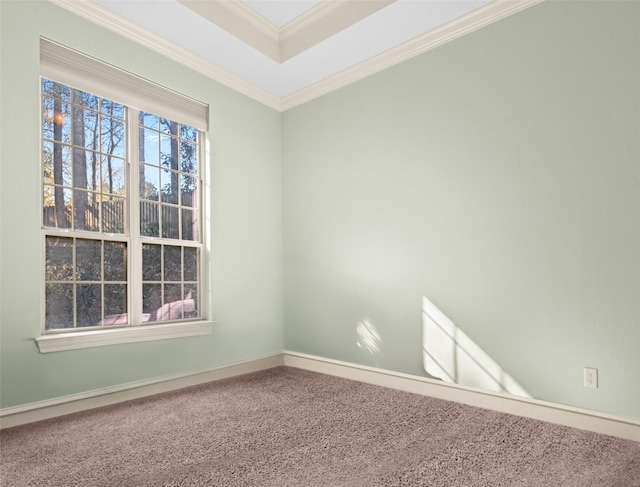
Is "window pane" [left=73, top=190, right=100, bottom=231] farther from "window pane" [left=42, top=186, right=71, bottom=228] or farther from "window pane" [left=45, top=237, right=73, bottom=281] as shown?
"window pane" [left=45, top=237, right=73, bottom=281]

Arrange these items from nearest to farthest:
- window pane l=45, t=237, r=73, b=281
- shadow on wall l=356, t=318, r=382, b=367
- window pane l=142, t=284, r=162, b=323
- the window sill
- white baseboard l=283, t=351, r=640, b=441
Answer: white baseboard l=283, t=351, r=640, b=441
the window sill
window pane l=45, t=237, r=73, b=281
window pane l=142, t=284, r=162, b=323
shadow on wall l=356, t=318, r=382, b=367

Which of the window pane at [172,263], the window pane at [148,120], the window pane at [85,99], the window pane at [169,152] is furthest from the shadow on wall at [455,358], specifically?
the window pane at [85,99]

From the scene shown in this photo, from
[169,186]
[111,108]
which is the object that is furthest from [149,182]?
[111,108]

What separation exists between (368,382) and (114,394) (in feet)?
6.73

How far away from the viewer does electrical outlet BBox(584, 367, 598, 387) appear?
2471 millimetres

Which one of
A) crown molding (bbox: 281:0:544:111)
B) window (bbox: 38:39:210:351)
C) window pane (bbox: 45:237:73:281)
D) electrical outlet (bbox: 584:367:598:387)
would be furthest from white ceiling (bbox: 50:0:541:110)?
electrical outlet (bbox: 584:367:598:387)

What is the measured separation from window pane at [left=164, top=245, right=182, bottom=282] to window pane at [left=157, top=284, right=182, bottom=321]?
8cm

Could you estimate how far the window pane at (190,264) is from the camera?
12.0 ft

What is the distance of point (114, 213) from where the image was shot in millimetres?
3152

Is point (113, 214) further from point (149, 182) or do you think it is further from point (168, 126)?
point (168, 126)

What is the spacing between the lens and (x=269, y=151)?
14.4 ft

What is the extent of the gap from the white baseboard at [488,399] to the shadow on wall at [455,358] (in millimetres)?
72

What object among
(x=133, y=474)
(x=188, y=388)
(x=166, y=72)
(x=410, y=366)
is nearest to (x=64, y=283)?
(x=188, y=388)

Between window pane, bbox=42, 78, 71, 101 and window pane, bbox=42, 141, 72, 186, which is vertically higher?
window pane, bbox=42, 78, 71, 101
